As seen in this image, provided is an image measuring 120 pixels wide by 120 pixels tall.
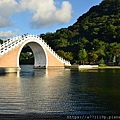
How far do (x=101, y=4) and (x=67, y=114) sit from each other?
528 ft

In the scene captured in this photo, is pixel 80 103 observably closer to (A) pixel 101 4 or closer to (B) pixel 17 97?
(B) pixel 17 97

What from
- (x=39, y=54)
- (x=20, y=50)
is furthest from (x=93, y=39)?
(x=20, y=50)

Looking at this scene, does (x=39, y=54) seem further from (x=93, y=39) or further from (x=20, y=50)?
(x=93, y=39)

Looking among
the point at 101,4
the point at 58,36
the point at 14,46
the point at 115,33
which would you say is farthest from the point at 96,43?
the point at 101,4

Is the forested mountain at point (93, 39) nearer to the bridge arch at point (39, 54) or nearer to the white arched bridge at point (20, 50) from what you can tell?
the white arched bridge at point (20, 50)

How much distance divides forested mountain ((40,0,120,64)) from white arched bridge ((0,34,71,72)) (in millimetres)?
11627

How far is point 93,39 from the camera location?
110m

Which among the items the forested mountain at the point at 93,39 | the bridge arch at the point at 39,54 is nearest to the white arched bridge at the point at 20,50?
the bridge arch at the point at 39,54

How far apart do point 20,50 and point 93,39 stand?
62.4 metres

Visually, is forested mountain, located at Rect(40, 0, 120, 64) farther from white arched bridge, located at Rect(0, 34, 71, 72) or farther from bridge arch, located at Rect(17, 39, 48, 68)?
bridge arch, located at Rect(17, 39, 48, 68)

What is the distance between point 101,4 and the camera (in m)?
166

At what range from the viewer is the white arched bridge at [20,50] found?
46531 mm

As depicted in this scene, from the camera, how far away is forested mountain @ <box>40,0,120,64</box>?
7838 cm

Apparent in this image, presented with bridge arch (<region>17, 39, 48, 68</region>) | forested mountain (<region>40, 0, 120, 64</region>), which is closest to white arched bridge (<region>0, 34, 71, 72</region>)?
bridge arch (<region>17, 39, 48, 68</region>)
